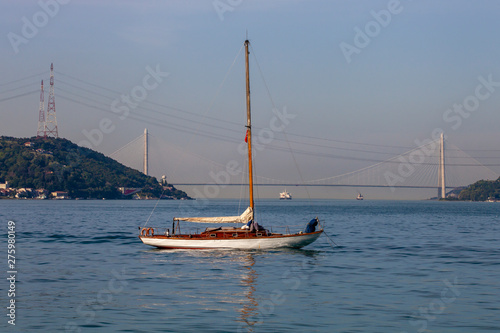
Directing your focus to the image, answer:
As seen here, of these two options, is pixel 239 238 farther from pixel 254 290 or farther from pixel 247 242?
pixel 254 290

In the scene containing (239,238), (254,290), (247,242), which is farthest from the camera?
(247,242)

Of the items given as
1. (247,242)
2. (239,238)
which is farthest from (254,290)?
(247,242)

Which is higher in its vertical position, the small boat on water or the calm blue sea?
the small boat on water

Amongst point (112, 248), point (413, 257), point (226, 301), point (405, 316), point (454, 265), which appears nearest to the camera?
point (405, 316)

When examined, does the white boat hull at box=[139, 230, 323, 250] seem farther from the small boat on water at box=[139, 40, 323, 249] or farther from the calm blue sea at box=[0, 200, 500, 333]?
the calm blue sea at box=[0, 200, 500, 333]

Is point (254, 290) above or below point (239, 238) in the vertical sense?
below

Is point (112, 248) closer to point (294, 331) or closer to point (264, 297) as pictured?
point (264, 297)

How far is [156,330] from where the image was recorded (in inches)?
854

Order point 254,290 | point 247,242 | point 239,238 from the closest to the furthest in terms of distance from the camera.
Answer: point 254,290, point 239,238, point 247,242

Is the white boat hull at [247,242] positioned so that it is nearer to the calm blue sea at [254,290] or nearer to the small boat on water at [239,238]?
the small boat on water at [239,238]

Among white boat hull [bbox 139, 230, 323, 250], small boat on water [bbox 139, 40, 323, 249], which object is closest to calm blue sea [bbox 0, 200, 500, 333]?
white boat hull [bbox 139, 230, 323, 250]

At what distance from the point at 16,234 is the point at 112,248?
18.7 meters

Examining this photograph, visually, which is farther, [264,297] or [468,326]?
[264,297]

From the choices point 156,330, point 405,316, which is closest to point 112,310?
point 156,330
